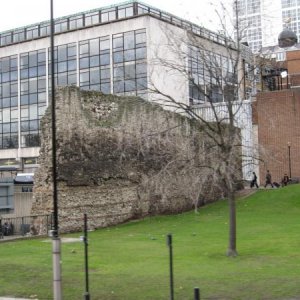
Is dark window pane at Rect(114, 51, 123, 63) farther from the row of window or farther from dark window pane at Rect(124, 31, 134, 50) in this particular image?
dark window pane at Rect(124, 31, 134, 50)

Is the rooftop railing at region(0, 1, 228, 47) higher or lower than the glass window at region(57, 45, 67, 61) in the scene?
higher

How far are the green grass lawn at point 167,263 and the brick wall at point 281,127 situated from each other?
20129 mm

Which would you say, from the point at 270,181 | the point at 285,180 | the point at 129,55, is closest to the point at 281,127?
the point at 285,180

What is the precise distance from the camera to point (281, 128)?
49.7 metres

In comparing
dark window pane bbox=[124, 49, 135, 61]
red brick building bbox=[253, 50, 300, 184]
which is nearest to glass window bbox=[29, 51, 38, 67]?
dark window pane bbox=[124, 49, 135, 61]

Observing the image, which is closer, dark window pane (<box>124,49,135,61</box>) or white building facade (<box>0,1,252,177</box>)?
dark window pane (<box>124,49,135,61</box>)

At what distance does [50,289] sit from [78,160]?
1681 centimetres

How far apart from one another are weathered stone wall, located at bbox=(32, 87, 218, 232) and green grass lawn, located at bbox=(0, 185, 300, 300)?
89.9 inches

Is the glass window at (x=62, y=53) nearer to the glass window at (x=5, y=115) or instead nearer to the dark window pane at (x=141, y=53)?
the glass window at (x=5, y=115)

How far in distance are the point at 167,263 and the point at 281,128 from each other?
35.7m

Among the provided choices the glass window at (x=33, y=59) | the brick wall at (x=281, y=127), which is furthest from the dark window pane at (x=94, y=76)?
the brick wall at (x=281, y=127)

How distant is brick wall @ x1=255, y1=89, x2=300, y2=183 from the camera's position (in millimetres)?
48688

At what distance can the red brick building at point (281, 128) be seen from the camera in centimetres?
4866

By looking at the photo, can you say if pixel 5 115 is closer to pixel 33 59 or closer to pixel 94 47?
pixel 33 59
